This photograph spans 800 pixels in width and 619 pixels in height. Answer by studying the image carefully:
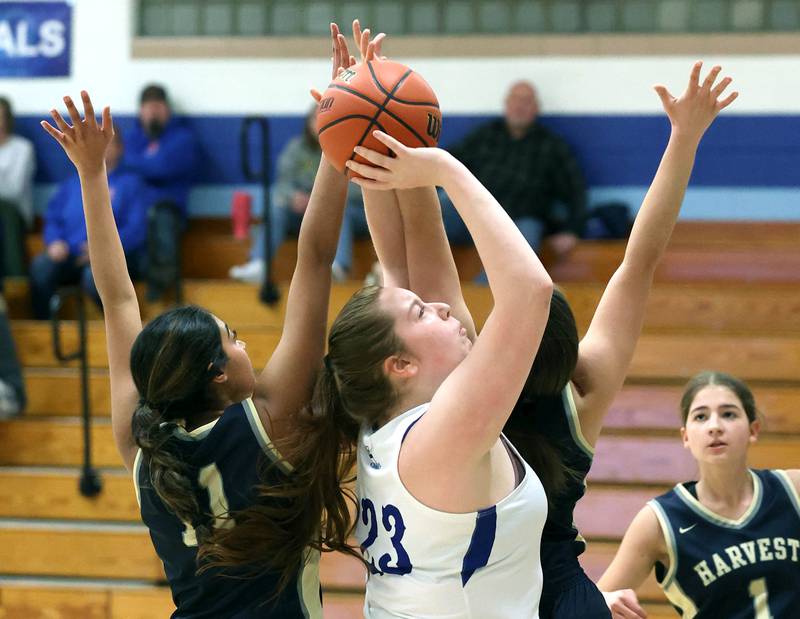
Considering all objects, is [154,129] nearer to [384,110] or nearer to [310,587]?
[384,110]

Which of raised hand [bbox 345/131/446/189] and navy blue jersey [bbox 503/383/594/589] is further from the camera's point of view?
navy blue jersey [bbox 503/383/594/589]

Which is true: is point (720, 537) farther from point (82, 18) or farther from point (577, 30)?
point (82, 18)

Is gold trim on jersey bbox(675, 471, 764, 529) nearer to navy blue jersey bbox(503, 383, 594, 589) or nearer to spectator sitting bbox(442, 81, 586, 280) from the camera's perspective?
navy blue jersey bbox(503, 383, 594, 589)

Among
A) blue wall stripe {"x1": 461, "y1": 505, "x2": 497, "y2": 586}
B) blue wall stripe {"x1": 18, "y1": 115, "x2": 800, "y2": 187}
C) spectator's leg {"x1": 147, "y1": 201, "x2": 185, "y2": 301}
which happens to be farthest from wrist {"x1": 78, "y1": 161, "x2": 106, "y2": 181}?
blue wall stripe {"x1": 18, "y1": 115, "x2": 800, "y2": 187}

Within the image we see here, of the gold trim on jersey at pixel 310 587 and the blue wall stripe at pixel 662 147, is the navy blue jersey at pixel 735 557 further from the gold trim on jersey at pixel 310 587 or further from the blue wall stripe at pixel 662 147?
the blue wall stripe at pixel 662 147

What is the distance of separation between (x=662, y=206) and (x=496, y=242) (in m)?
0.76

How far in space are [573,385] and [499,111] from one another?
5348 mm

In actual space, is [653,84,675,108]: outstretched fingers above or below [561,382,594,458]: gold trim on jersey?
above

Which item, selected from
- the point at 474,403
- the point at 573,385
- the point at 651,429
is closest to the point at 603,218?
the point at 651,429

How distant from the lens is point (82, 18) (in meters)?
7.98

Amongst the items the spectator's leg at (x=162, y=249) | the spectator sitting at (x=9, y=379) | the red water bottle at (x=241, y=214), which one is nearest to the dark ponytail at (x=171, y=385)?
the spectator sitting at (x=9, y=379)

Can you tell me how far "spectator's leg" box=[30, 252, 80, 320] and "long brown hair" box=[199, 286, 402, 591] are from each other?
16.9 ft

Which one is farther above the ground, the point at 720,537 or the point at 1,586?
the point at 720,537

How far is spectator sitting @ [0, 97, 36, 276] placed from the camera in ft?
24.8
